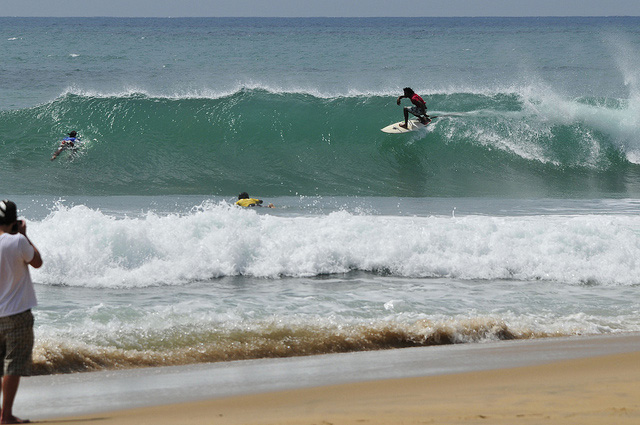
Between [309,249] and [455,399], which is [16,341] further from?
[309,249]

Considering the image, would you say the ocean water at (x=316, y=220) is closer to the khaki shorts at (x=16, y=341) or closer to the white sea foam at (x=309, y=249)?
the white sea foam at (x=309, y=249)

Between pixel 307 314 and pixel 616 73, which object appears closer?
pixel 307 314

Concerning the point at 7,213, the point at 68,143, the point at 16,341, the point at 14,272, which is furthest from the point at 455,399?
the point at 68,143

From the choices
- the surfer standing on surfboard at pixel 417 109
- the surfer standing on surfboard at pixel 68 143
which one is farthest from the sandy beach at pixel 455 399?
the surfer standing on surfboard at pixel 68 143

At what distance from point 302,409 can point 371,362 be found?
1.50m

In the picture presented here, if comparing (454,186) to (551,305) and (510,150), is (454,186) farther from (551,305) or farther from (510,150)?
(551,305)

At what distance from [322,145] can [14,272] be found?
15.9 m

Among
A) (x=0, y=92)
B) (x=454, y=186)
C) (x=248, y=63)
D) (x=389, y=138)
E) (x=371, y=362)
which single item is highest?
(x=248, y=63)

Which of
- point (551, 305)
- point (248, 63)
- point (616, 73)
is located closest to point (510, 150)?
point (551, 305)

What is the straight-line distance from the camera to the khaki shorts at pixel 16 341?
4234mm

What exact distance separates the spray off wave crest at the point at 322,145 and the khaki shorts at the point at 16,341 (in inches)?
465

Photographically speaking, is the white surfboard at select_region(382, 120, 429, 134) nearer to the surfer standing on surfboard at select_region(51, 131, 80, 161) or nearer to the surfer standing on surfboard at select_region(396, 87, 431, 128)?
the surfer standing on surfboard at select_region(396, 87, 431, 128)

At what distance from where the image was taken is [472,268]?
31.1ft

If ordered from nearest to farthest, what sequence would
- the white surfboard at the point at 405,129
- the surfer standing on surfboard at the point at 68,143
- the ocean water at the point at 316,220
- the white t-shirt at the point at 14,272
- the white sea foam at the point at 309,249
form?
the white t-shirt at the point at 14,272, the ocean water at the point at 316,220, the white sea foam at the point at 309,249, the surfer standing on surfboard at the point at 68,143, the white surfboard at the point at 405,129
